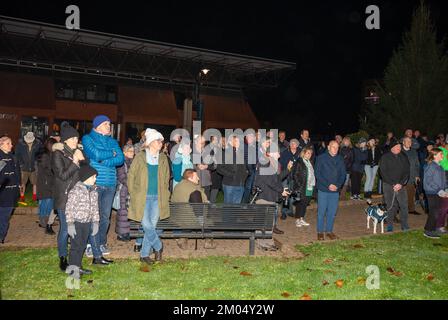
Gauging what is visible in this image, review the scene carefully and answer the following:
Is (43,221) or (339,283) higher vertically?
(43,221)

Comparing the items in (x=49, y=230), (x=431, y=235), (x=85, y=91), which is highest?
(x=85, y=91)

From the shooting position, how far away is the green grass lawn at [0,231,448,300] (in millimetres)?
5551

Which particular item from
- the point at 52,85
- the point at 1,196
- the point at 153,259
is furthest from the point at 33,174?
the point at 52,85

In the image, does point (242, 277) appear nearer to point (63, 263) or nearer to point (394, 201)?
point (63, 263)

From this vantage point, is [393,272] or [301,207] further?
[301,207]

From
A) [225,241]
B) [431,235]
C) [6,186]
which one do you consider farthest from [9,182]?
[431,235]

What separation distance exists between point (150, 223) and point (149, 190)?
0.52m

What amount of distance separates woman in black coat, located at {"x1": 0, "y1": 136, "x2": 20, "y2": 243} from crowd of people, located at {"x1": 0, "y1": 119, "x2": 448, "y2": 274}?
0.05 ft

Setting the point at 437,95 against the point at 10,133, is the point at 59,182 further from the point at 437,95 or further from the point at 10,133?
the point at 10,133

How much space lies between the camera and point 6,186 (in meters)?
8.23

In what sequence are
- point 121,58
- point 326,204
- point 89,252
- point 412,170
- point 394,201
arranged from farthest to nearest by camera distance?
point 121,58 < point 412,170 < point 394,201 < point 326,204 < point 89,252

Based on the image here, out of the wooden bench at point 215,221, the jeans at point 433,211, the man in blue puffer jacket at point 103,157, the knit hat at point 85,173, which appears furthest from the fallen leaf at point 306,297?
the jeans at point 433,211

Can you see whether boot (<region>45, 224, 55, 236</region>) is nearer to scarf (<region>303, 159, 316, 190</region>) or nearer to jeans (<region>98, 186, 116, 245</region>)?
jeans (<region>98, 186, 116, 245</region>)

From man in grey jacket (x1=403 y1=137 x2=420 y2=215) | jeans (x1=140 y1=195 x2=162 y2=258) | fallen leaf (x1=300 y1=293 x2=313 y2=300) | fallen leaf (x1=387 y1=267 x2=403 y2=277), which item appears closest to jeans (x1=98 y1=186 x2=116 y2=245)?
jeans (x1=140 y1=195 x2=162 y2=258)
